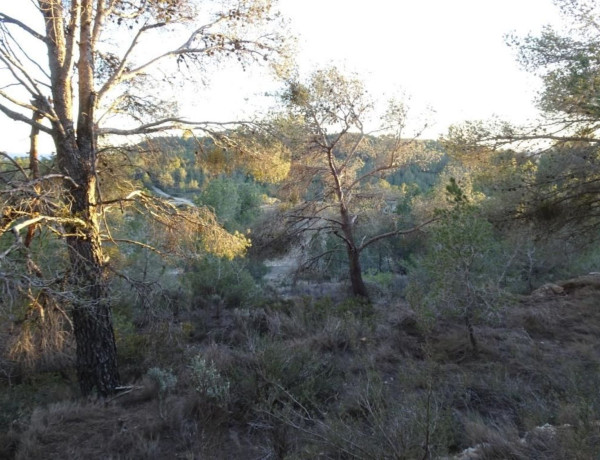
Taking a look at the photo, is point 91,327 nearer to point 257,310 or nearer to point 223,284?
point 257,310

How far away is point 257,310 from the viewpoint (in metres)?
13.0

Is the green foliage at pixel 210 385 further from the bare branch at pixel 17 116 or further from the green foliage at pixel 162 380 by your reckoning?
the bare branch at pixel 17 116

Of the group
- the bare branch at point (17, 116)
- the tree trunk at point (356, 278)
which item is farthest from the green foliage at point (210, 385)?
the tree trunk at point (356, 278)

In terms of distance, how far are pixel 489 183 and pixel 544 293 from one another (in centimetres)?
496

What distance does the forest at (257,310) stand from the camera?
4.59 metres

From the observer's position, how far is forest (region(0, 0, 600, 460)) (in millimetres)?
4586

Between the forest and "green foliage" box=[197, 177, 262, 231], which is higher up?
"green foliage" box=[197, 177, 262, 231]

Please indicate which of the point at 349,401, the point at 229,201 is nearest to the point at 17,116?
the point at 349,401

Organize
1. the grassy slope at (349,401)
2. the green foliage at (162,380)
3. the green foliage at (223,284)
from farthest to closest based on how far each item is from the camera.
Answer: the green foliage at (223,284)
the green foliage at (162,380)
the grassy slope at (349,401)

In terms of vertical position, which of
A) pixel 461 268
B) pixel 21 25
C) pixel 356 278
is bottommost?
pixel 356 278

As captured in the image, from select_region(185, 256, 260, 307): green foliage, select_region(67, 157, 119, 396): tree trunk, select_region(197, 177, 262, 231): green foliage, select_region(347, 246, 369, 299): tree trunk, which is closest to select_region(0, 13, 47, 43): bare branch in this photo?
select_region(67, 157, 119, 396): tree trunk

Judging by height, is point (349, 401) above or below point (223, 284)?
below

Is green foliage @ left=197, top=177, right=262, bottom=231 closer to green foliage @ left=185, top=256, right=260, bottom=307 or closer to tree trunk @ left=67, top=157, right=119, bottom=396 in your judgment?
green foliage @ left=185, top=256, right=260, bottom=307

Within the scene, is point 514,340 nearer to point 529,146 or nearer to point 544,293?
point 529,146
